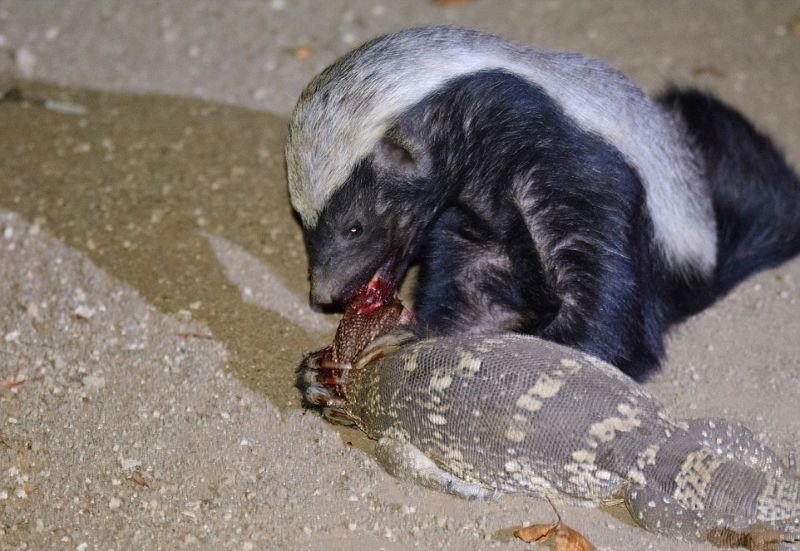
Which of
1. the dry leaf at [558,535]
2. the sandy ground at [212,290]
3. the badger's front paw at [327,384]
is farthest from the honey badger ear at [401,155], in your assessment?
the dry leaf at [558,535]

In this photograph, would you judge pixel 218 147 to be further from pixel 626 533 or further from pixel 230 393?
pixel 626 533

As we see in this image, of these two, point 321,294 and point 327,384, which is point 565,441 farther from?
point 321,294

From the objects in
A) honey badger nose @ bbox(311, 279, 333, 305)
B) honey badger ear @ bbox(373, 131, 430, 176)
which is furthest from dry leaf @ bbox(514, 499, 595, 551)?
honey badger ear @ bbox(373, 131, 430, 176)

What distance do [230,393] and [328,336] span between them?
21.5 inches

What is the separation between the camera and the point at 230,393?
4.09 meters

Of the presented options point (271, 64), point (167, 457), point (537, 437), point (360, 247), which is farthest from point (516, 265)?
point (271, 64)

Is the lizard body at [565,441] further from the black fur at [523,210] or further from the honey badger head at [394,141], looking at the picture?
the honey badger head at [394,141]

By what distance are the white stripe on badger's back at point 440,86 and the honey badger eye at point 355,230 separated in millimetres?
153

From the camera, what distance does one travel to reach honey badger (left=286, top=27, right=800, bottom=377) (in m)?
3.80

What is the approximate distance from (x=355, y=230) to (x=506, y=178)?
0.63m

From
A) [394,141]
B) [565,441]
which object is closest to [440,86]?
[394,141]

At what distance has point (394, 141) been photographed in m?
3.82

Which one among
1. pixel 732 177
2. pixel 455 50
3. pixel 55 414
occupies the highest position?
pixel 455 50

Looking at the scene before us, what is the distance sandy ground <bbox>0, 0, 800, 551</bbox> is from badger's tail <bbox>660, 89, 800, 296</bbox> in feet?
0.54
